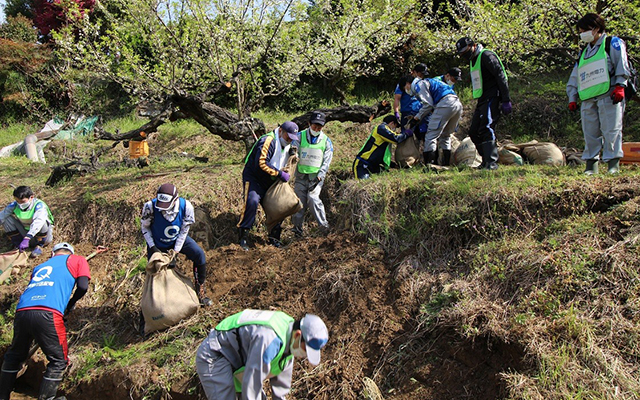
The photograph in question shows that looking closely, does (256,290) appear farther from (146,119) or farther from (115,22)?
(146,119)

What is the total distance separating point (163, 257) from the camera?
504 cm

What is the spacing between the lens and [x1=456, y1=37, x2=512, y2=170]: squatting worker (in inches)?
233

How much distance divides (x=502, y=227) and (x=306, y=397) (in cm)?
256

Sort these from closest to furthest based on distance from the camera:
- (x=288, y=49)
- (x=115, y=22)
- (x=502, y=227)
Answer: (x=502, y=227) → (x=115, y=22) → (x=288, y=49)

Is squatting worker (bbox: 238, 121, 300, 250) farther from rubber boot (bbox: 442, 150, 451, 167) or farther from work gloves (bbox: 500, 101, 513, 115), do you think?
work gloves (bbox: 500, 101, 513, 115)

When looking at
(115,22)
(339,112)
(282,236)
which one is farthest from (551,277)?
(115,22)

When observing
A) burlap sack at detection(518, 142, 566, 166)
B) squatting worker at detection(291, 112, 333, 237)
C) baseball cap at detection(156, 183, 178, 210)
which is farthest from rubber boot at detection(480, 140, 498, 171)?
baseball cap at detection(156, 183, 178, 210)

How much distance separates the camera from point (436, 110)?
251 inches

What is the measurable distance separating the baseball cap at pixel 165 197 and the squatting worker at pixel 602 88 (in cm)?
454

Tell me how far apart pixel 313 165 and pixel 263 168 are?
2.41ft

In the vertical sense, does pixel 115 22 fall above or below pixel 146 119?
above

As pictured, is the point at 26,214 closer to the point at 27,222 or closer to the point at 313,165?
the point at 27,222

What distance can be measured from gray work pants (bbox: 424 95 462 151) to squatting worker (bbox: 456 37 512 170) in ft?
1.04

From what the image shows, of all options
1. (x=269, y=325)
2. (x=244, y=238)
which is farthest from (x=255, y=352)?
(x=244, y=238)
